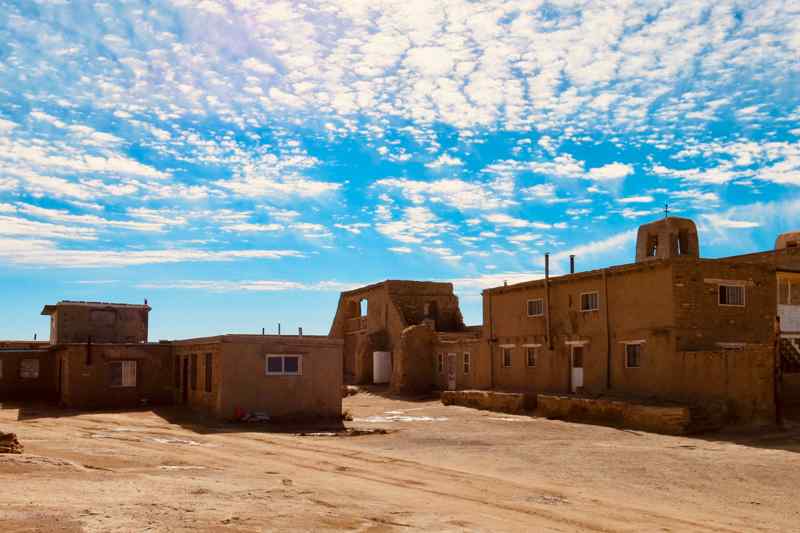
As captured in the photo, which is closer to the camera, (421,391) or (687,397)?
(687,397)

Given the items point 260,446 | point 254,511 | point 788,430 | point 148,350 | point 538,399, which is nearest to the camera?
point 254,511

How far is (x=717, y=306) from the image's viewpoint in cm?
2708

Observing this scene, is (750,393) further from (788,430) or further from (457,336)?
(457,336)

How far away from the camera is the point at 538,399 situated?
2955 centimetres

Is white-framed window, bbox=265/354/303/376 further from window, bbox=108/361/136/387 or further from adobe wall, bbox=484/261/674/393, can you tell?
adobe wall, bbox=484/261/674/393

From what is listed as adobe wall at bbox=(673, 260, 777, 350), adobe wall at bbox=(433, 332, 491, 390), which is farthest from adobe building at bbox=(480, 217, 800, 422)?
adobe wall at bbox=(433, 332, 491, 390)

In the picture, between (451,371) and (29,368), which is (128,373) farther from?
(451,371)

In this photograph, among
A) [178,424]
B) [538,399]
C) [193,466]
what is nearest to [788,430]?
[538,399]

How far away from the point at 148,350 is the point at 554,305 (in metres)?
17.3

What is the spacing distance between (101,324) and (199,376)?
12777 mm

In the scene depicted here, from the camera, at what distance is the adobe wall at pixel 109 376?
1188 inches

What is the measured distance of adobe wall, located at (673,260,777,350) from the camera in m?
26.4

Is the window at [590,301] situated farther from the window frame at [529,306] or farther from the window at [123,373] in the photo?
the window at [123,373]

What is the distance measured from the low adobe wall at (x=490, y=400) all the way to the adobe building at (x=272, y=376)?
7.66 metres
